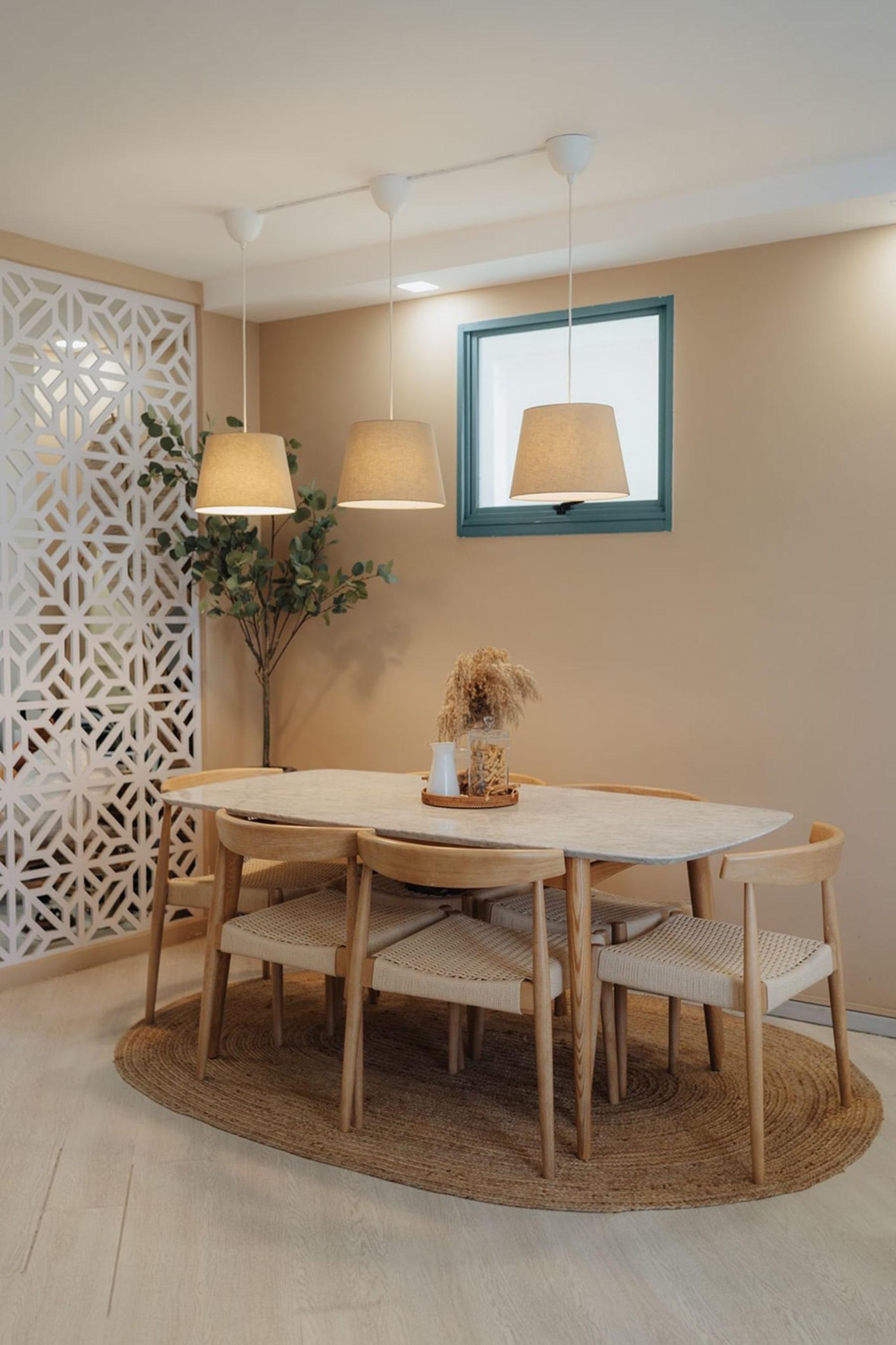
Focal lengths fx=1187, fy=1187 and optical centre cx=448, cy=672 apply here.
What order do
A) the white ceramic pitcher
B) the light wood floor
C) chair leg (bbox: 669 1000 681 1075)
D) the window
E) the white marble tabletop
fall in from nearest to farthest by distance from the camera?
the light wood floor → the white marble tabletop → chair leg (bbox: 669 1000 681 1075) → the white ceramic pitcher → the window

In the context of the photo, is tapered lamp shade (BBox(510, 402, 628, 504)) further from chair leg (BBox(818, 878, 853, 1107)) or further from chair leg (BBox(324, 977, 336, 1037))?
chair leg (BBox(324, 977, 336, 1037))

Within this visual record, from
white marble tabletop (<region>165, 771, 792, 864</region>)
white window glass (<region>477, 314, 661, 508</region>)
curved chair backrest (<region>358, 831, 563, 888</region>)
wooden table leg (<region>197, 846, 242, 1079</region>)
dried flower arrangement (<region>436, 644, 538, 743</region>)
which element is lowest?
wooden table leg (<region>197, 846, 242, 1079</region>)

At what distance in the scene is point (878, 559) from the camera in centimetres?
379

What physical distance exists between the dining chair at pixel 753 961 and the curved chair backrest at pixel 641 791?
1.57 feet

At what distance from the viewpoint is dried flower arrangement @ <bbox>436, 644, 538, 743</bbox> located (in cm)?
349

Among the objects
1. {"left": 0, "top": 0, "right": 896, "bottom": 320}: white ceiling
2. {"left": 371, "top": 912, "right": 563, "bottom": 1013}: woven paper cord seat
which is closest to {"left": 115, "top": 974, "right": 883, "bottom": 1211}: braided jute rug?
{"left": 371, "top": 912, "right": 563, "bottom": 1013}: woven paper cord seat

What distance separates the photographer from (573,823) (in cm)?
321

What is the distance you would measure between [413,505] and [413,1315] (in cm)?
219

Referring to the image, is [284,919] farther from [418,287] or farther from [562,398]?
[418,287]

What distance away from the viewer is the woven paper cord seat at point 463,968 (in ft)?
9.36

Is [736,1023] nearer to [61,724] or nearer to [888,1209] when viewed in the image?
[888,1209]

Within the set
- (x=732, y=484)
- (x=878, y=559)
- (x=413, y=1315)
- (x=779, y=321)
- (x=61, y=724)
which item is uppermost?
(x=779, y=321)

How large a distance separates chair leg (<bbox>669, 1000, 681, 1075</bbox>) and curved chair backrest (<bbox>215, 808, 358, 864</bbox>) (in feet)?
3.52

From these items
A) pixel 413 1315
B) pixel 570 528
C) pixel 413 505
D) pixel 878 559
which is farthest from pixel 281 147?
pixel 413 1315
